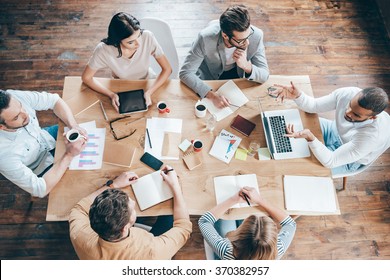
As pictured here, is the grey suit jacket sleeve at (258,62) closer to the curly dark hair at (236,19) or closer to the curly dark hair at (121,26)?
the curly dark hair at (236,19)

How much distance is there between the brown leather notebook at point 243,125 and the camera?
230 cm

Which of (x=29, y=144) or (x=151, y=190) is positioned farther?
(x=29, y=144)

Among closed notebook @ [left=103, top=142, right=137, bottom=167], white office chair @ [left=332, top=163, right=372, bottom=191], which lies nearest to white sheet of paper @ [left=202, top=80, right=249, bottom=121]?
closed notebook @ [left=103, top=142, right=137, bottom=167]

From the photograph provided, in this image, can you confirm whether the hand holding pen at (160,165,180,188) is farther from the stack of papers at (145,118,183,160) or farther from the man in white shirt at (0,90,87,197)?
the man in white shirt at (0,90,87,197)

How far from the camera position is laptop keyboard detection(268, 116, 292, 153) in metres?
2.25

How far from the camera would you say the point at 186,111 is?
2369 mm

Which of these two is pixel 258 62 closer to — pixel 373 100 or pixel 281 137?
pixel 281 137

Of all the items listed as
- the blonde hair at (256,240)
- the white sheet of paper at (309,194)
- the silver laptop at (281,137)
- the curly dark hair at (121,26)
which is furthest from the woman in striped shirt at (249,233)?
the curly dark hair at (121,26)

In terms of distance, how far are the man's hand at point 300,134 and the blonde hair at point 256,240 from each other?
654 mm

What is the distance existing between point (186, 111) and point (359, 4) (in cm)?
303

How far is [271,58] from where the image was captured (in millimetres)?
3730

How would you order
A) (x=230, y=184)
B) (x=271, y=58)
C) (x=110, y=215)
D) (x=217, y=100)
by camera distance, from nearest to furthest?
(x=110, y=215) → (x=230, y=184) → (x=217, y=100) → (x=271, y=58)

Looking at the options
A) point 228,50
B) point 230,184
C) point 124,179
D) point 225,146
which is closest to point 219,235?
point 230,184

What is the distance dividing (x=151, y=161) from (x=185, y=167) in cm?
22
